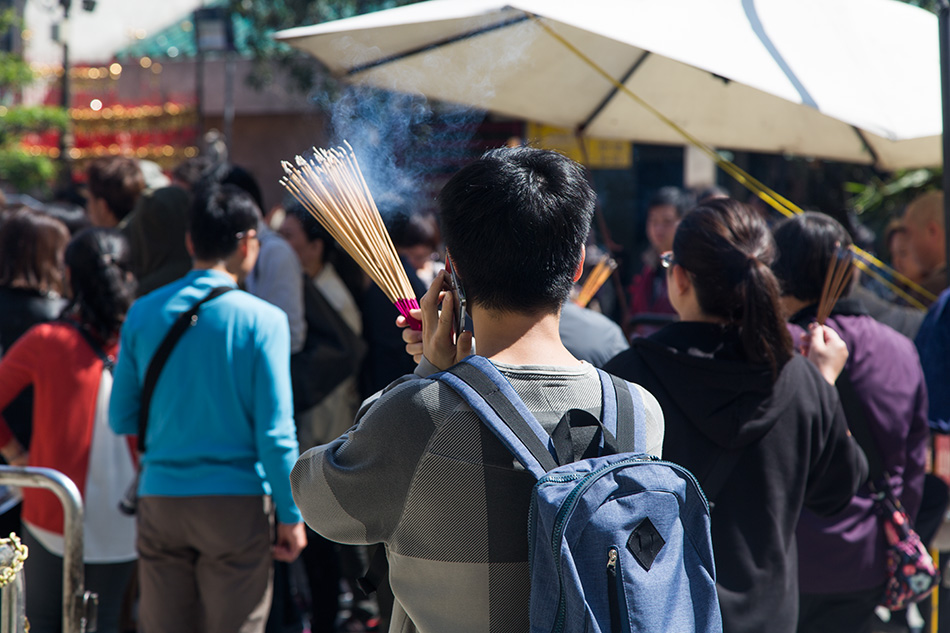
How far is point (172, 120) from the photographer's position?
431 inches

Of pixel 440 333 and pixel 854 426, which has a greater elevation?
pixel 440 333

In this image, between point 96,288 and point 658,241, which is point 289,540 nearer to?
point 96,288

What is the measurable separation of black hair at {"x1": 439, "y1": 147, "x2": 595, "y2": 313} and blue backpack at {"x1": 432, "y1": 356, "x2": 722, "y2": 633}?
0.14 meters

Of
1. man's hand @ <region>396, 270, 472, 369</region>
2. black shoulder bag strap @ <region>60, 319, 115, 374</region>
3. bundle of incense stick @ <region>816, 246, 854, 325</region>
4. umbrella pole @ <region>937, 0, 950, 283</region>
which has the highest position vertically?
umbrella pole @ <region>937, 0, 950, 283</region>

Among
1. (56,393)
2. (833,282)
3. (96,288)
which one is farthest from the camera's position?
(96,288)

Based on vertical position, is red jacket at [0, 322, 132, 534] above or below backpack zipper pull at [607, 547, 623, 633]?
below

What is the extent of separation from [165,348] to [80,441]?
63 cm

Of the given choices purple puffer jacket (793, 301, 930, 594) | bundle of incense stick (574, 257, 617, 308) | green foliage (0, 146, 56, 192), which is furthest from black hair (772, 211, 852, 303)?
green foliage (0, 146, 56, 192)

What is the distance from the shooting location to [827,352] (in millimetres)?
2379

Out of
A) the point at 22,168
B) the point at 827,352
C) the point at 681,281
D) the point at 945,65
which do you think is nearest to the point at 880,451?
the point at 827,352

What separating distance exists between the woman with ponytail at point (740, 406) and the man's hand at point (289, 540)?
128 cm

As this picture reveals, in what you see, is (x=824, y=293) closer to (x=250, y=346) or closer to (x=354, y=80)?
(x=250, y=346)

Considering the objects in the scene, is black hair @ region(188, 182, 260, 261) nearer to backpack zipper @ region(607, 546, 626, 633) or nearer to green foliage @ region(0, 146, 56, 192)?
backpack zipper @ region(607, 546, 626, 633)

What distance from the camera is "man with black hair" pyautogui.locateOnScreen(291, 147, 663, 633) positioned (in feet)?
4.42
